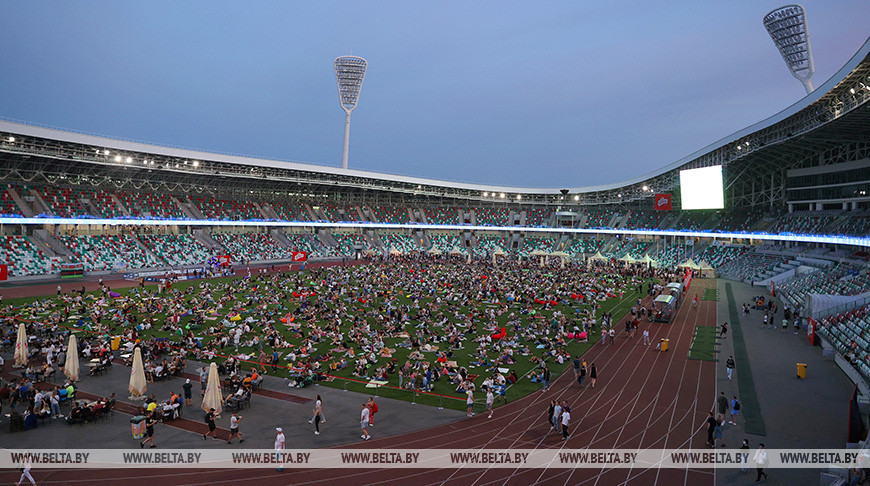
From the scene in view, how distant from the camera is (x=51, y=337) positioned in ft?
62.8

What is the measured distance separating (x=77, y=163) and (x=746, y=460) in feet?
185

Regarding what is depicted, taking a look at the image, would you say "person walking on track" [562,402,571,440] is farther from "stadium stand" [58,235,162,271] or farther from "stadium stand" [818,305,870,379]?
"stadium stand" [58,235,162,271]

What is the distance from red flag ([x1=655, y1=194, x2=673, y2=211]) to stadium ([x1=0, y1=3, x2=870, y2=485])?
0.18 metres

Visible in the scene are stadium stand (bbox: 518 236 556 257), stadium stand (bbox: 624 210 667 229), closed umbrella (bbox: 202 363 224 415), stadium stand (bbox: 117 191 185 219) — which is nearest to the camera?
closed umbrella (bbox: 202 363 224 415)

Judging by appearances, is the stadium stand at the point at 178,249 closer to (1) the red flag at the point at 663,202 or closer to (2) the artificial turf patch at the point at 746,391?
(2) the artificial turf patch at the point at 746,391

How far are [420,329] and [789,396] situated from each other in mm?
14365

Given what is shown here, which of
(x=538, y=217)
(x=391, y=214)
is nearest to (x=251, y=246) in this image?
(x=391, y=214)

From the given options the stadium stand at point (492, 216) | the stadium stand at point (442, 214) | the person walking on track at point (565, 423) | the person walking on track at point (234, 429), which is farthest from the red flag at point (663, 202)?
the person walking on track at point (234, 429)

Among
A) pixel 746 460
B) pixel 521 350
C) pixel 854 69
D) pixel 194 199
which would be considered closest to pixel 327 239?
pixel 194 199

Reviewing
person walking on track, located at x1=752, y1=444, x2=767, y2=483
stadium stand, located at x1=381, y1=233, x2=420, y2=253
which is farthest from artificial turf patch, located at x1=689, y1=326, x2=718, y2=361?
stadium stand, located at x1=381, y1=233, x2=420, y2=253

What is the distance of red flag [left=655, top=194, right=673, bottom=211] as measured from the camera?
62.0 meters

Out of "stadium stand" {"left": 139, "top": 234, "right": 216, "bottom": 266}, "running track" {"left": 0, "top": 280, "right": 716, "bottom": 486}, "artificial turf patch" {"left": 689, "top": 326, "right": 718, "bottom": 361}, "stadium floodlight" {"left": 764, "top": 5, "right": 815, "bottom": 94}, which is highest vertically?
"stadium floodlight" {"left": 764, "top": 5, "right": 815, "bottom": 94}

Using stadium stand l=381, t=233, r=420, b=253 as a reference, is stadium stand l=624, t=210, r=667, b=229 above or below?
above

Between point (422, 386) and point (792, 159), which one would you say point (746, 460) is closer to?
point (422, 386)
